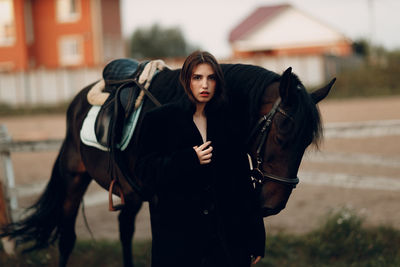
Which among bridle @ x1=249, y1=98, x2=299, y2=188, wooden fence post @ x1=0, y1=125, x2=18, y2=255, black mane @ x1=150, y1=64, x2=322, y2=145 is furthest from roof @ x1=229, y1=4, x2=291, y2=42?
bridle @ x1=249, y1=98, x2=299, y2=188

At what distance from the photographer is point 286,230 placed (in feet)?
16.6

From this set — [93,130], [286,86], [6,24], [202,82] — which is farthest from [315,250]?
[6,24]

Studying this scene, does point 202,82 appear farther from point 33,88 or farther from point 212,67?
point 33,88

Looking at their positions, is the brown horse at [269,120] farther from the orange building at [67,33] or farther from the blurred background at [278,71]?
the orange building at [67,33]

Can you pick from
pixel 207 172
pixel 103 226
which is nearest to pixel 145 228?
pixel 103 226

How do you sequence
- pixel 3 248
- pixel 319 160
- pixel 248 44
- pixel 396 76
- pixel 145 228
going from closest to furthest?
pixel 3 248 < pixel 145 228 < pixel 319 160 < pixel 396 76 < pixel 248 44

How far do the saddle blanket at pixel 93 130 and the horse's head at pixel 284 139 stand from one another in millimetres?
966

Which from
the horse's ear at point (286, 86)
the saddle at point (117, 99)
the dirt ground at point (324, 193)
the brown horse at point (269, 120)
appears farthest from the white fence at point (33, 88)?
the horse's ear at point (286, 86)

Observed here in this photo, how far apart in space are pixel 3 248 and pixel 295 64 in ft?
55.3

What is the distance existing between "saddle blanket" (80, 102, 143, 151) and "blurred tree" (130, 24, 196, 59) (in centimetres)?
5328

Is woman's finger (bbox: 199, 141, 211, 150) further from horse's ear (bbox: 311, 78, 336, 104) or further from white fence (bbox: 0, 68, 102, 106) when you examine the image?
white fence (bbox: 0, 68, 102, 106)

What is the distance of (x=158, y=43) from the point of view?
57031mm

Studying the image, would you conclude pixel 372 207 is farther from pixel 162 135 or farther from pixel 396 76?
pixel 396 76

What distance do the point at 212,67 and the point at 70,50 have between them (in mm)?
29662
